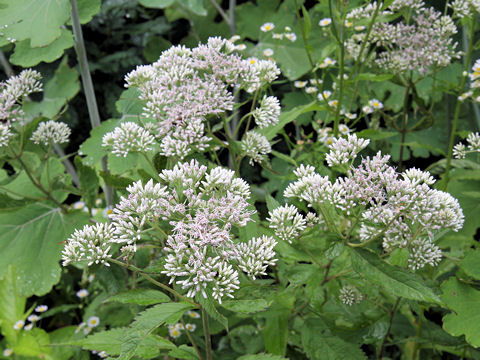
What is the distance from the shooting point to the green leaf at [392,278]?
0.84 metres

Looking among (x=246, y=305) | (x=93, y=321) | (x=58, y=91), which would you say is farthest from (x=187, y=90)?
(x=58, y=91)

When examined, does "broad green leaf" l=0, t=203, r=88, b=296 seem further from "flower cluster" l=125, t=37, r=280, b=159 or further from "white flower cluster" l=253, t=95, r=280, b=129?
"white flower cluster" l=253, t=95, r=280, b=129

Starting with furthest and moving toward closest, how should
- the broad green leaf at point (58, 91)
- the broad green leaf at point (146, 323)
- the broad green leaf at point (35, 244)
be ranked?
the broad green leaf at point (58, 91), the broad green leaf at point (35, 244), the broad green leaf at point (146, 323)

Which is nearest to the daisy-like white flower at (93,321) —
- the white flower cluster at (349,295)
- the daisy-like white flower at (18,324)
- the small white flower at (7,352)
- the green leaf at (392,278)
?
the daisy-like white flower at (18,324)

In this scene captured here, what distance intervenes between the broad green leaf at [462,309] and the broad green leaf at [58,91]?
6.29 ft

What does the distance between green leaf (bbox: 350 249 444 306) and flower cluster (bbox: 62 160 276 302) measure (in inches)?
7.4

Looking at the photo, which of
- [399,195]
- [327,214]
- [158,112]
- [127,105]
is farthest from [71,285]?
[399,195]

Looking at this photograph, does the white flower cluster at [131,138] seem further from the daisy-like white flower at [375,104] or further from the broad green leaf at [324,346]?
the daisy-like white flower at [375,104]

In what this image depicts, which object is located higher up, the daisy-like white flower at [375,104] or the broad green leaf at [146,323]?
the broad green leaf at [146,323]

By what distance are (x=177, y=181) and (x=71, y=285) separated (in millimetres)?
1490

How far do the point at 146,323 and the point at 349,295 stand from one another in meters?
0.61

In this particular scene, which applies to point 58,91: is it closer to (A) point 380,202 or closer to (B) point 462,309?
(A) point 380,202

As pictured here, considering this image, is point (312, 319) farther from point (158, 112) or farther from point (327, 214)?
point (158, 112)

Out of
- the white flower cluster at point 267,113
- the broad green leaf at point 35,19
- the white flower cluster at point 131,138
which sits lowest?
the white flower cluster at point 267,113
